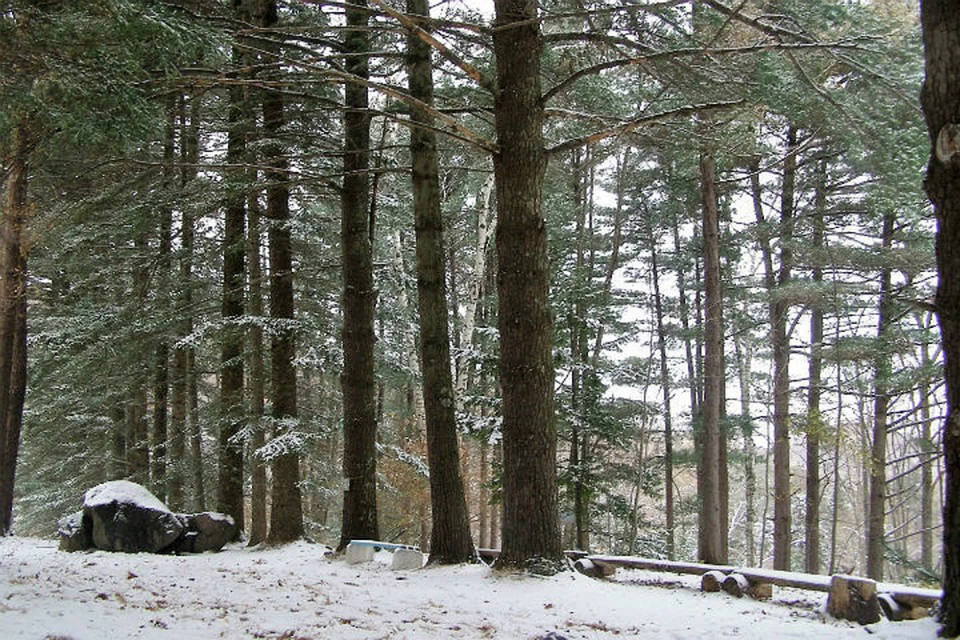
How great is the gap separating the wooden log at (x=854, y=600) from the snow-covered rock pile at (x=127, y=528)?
8572mm

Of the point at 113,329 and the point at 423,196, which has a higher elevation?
the point at 423,196

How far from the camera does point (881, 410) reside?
45.2 ft

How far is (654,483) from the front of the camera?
635 inches

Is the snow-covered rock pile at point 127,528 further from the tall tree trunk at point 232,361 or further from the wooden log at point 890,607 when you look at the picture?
the wooden log at point 890,607

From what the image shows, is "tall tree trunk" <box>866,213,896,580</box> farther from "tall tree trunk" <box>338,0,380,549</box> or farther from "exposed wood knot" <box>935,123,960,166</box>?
"exposed wood knot" <box>935,123,960,166</box>

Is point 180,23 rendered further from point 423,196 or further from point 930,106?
point 930,106

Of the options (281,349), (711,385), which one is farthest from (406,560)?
(711,385)

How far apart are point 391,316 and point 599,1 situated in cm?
976

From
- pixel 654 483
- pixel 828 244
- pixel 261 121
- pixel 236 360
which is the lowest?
pixel 654 483

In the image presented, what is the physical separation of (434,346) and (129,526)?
5.68 meters

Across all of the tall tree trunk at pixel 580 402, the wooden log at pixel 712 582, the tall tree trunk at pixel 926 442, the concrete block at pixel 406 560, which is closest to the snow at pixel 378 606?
the wooden log at pixel 712 582

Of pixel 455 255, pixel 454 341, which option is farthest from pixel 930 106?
pixel 455 255

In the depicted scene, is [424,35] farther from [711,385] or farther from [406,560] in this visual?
[711,385]

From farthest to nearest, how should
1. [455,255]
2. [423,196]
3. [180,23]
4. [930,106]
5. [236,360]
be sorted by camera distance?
[455,255] < [236,360] < [423,196] < [180,23] < [930,106]
